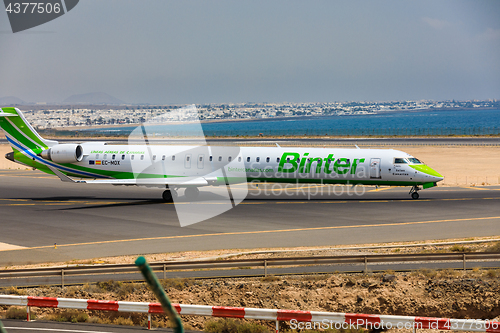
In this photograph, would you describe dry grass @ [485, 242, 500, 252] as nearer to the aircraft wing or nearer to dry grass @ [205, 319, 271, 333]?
dry grass @ [205, 319, 271, 333]

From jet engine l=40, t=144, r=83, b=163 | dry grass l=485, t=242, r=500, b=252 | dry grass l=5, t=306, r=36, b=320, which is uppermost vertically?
jet engine l=40, t=144, r=83, b=163

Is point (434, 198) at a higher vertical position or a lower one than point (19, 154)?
lower

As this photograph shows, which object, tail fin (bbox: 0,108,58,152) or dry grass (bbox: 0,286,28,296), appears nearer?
dry grass (bbox: 0,286,28,296)

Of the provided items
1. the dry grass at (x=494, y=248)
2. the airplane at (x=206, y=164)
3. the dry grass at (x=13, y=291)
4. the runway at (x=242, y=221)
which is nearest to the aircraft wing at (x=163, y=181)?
the airplane at (x=206, y=164)

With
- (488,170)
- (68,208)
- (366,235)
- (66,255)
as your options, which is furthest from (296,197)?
(488,170)

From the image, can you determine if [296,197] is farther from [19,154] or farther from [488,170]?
[488,170]

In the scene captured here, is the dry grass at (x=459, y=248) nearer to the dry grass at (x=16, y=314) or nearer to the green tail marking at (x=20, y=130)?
the dry grass at (x=16, y=314)

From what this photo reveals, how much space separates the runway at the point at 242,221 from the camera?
25.3m

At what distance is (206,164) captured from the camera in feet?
128

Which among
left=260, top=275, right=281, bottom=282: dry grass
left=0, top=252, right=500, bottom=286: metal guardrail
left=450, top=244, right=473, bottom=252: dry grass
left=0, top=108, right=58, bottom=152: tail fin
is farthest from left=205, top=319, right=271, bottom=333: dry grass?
left=0, top=108, right=58, bottom=152: tail fin

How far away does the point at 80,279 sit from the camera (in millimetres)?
19391

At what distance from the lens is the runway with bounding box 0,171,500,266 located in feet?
82.9

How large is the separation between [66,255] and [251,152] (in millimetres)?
17767

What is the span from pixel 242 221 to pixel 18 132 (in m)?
21.5
